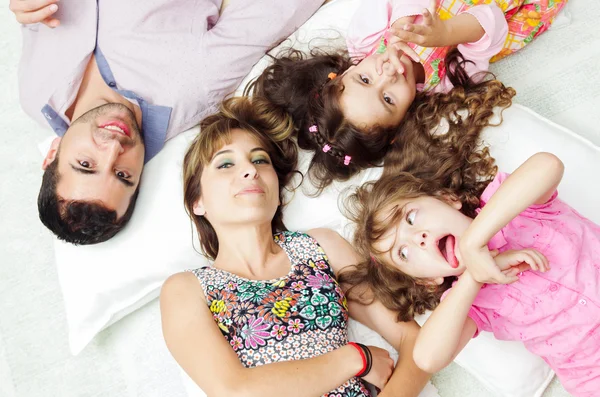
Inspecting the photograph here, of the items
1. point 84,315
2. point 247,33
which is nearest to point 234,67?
point 247,33

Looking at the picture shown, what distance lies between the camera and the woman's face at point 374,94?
1.78 m

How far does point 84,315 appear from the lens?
1964 millimetres

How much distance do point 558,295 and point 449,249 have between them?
Answer: 30 centimetres

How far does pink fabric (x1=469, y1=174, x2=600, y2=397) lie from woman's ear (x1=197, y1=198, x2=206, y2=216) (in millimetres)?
864

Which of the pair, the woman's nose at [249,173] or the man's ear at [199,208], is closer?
the woman's nose at [249,173]

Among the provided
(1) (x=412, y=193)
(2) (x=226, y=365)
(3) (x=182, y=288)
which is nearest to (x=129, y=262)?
(3) (x=182, y=288)

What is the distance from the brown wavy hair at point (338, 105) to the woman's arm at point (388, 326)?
0.21 metres

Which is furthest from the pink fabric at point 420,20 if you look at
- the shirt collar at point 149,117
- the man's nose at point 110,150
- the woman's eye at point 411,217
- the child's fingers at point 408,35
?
the man's nose at point 110,150

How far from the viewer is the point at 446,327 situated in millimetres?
1468

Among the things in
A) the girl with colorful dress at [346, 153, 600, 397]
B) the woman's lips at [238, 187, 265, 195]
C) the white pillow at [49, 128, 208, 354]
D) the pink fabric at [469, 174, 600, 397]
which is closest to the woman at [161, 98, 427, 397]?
the woman's lips at [238, 187, 265, 195]

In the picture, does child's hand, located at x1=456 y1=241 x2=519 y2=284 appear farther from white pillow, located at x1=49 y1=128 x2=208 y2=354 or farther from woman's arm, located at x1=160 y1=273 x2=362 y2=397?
white pillow, located at x1=49 y1=128 x2=208 y2=354

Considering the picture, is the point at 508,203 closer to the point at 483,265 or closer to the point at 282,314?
the point at 483,265

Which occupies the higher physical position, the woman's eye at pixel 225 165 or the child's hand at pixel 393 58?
the child's hand at pixel 393 58

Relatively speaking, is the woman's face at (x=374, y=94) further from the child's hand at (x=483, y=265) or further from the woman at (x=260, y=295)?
the child's hand at (x=483, y=265)
